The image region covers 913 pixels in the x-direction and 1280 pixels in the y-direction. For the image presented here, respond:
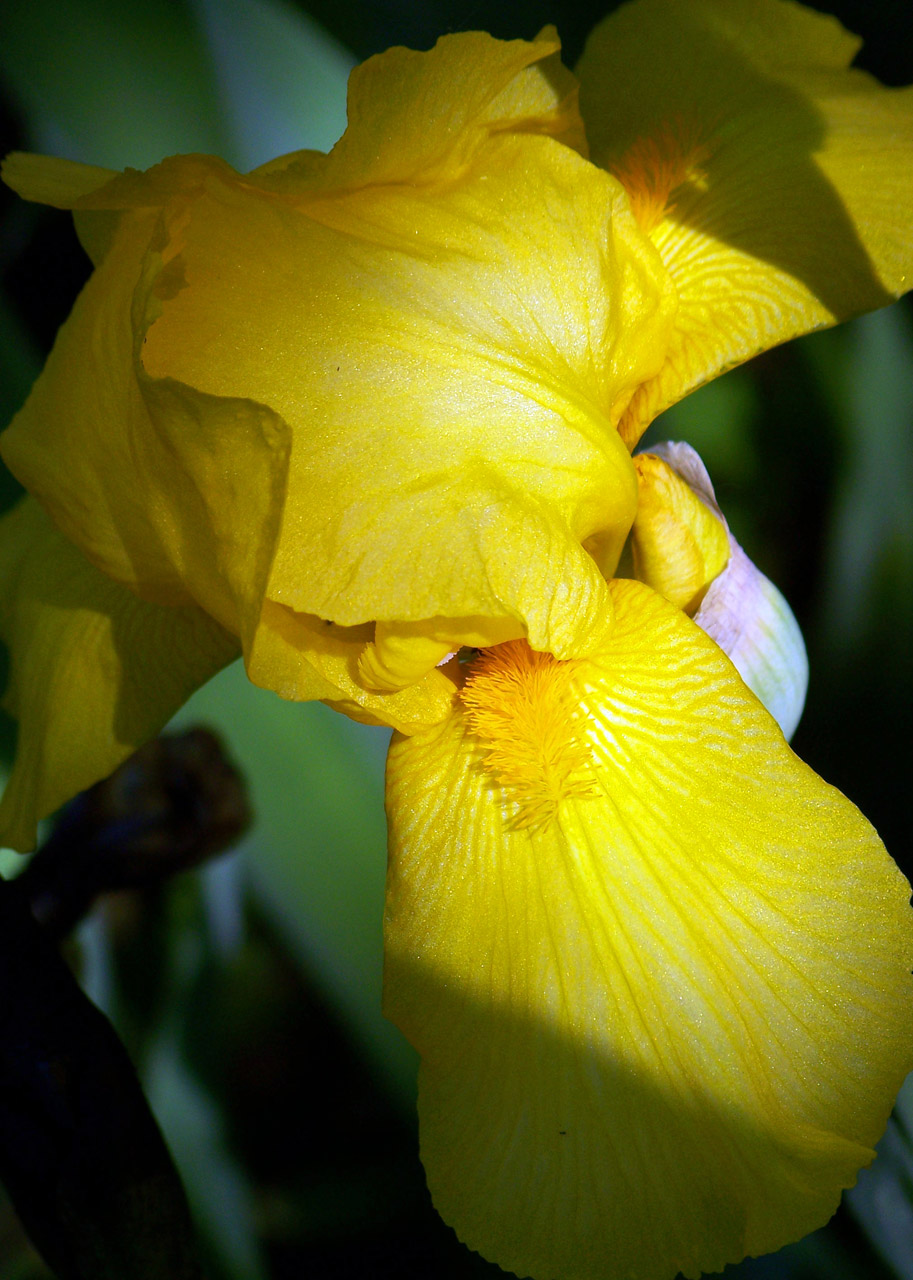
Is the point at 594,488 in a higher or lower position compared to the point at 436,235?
lower

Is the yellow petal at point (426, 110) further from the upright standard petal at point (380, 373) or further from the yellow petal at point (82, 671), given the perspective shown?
the yellow petal at point (82, 671)

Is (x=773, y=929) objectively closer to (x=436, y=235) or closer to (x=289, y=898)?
(x=436, y=235)

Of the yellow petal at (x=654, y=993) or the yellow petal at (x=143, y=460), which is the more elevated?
the yellow petal at (x=143, y=460)

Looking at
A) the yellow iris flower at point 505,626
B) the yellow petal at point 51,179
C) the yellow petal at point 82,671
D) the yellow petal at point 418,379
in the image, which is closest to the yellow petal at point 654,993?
the yellow iris flower at point 505,626

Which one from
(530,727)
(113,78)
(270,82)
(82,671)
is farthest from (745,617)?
(113,78)

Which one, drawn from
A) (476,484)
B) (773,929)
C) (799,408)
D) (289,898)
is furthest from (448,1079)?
(799,408)

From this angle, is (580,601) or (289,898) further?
(289,898)

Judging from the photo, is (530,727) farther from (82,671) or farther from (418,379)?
(82,671)
